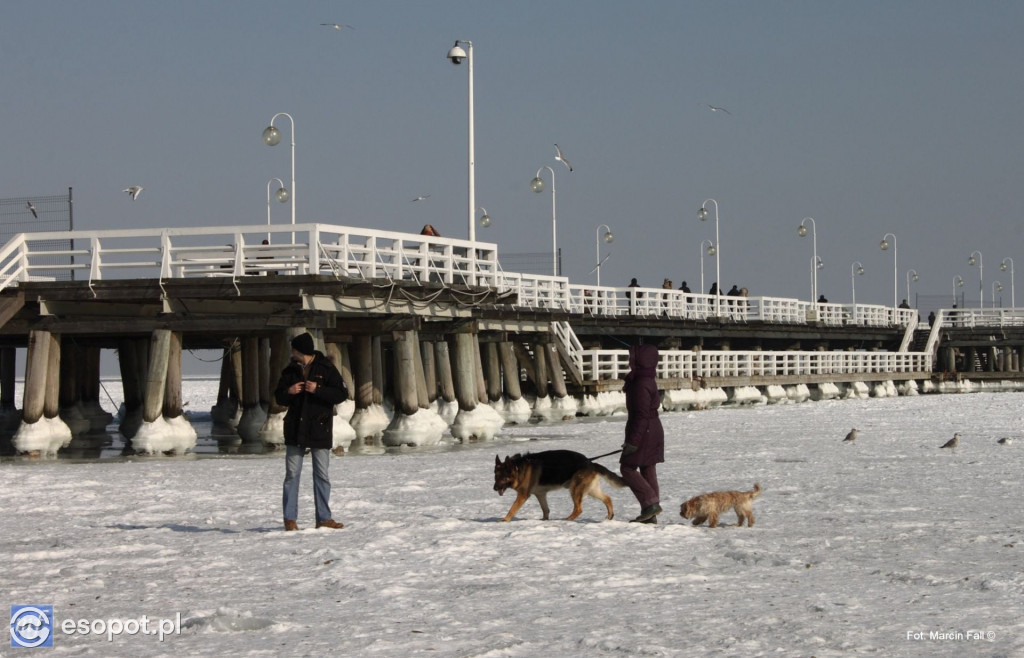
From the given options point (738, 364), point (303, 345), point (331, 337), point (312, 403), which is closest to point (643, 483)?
point (312, 403)

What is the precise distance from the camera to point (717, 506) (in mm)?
10695

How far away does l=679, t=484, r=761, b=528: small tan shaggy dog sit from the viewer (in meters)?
10.7

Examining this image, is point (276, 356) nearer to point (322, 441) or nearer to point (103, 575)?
point (322, 441)

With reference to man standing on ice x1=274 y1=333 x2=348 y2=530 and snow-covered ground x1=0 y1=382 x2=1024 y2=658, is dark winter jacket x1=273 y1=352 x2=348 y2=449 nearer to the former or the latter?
man standing on ice x1=274 y1=333 x2=348 y2=530

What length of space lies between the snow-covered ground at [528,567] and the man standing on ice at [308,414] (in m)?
0.35

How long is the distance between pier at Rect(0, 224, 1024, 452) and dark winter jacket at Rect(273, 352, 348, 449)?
1086cm

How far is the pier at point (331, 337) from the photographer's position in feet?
73.5

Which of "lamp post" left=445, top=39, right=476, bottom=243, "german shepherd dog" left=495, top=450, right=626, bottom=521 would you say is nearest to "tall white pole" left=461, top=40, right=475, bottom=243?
"lamp post" left=445, top=39, right=476, bottom=243

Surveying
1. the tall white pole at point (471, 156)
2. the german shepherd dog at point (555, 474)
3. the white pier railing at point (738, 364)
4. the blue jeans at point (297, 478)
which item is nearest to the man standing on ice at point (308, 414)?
the blue jeans at point (297, 478)

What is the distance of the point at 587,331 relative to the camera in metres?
46.8

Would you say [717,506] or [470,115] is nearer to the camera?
[717,506]

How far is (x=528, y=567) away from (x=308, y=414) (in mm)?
2506

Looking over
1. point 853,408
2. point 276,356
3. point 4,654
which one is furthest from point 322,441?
point 853,408

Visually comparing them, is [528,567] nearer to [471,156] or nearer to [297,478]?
[297,478]
